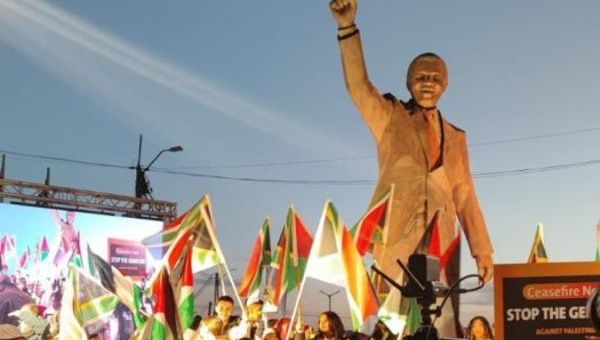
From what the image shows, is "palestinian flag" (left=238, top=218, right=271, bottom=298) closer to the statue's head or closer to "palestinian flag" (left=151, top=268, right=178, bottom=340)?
the statue's head

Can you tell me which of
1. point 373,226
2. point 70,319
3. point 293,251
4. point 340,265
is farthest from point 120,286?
point 373,226

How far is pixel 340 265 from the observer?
11281 millimetres

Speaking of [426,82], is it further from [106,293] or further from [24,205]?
[24,205]

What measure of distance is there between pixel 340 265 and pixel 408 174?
4.65 m

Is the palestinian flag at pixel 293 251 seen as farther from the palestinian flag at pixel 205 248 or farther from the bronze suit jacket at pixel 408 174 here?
the palestinian flag at pixel 205 248

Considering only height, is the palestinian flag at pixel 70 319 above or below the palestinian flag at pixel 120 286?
below

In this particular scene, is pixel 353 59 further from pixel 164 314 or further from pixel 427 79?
pixel 164 314

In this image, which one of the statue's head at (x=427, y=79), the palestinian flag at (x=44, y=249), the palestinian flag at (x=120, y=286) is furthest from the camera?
the palestinian flag at (x=44, y=249)

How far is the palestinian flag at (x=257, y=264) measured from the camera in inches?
581

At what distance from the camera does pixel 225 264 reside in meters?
12.3

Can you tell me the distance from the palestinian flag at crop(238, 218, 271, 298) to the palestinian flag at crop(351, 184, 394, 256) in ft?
6.75

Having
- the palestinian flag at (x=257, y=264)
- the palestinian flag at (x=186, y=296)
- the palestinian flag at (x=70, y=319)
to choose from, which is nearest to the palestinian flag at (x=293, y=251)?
the palestinian flag at (x=257, y=264)

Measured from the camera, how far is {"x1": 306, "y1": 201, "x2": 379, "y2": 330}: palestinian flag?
10633mm

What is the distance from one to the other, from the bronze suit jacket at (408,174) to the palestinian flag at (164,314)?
23.1 ft
